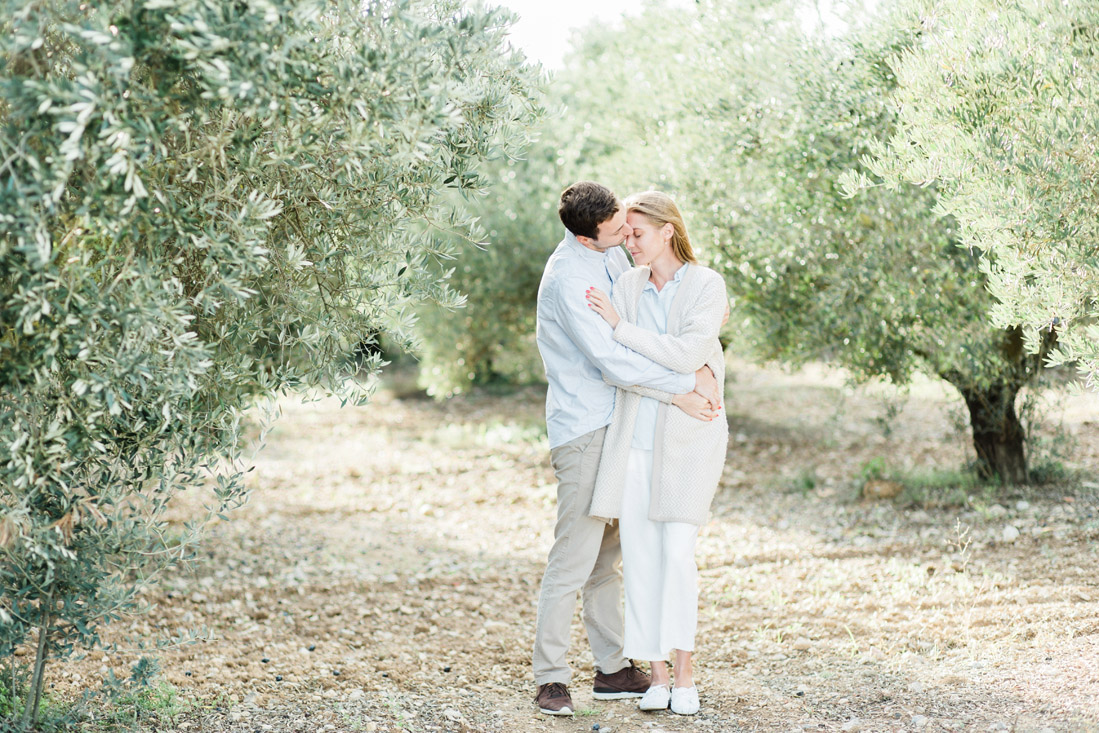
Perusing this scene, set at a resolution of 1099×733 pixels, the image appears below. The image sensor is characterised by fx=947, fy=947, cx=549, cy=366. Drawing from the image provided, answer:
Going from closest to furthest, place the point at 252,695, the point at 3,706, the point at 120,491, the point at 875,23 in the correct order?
1. the point at 120,491
2. the point at 3,706
3. the point at 252,695
4. the point at 875,23

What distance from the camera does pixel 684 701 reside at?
447cm

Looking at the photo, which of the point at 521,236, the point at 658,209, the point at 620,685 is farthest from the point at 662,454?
the point at 521,236

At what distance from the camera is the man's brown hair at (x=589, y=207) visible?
438cm

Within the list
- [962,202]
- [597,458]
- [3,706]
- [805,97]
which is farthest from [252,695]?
[805,97]

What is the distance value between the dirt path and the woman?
0.44m

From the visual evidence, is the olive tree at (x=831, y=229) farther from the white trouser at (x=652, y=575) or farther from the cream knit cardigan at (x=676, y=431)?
the white trouser at (x=652, y=575)

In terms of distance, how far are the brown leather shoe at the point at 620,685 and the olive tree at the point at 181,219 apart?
1.95 meters

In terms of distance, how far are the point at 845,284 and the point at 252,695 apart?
5203 mm

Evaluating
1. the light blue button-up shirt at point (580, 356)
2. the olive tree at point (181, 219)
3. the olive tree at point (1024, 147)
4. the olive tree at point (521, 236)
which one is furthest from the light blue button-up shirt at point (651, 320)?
the olive tree at point (521, 236)

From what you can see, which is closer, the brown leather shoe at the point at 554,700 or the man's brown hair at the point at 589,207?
the man's brown hair at the point at 589,207

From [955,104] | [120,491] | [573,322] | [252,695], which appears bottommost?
[252,695]

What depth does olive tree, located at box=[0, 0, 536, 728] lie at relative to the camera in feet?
9.57

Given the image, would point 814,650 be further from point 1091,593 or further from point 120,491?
point 120,491

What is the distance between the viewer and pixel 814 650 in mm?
5418
